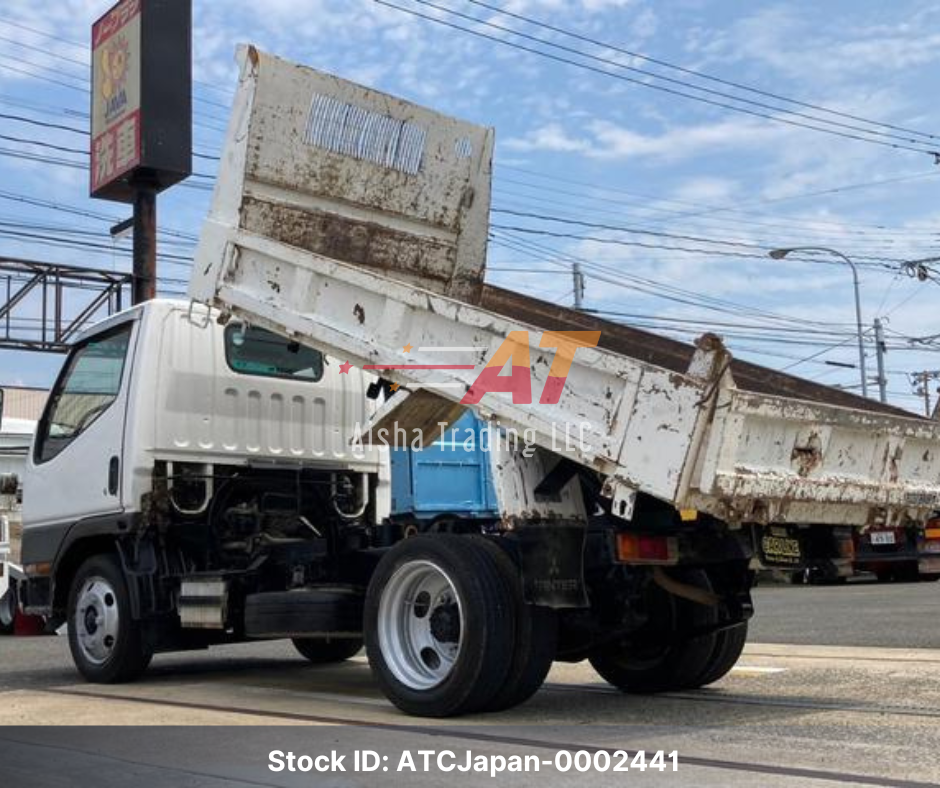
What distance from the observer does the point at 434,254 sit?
847 centimetres

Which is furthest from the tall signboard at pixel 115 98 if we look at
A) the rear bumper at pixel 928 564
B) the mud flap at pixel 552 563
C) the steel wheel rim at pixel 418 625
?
the mud flap at pixel 552 563

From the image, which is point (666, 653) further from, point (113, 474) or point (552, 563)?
point (113, 474)

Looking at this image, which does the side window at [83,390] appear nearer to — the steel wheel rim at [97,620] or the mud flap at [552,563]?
the steel wheel rim at [97,620]

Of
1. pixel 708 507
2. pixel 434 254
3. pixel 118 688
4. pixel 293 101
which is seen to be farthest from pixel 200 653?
pixel 708 507

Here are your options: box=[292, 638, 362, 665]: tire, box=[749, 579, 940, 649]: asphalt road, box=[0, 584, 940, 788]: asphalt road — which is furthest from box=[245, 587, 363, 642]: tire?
box=[749, 579, 940, 649]: asphalt road

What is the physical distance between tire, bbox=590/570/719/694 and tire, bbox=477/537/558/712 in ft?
3.42

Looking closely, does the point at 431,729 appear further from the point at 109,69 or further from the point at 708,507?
the point at 109,69

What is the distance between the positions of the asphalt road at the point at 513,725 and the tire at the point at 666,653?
15 cm

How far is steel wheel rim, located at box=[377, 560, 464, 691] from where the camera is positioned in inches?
259

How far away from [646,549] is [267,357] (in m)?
3.93

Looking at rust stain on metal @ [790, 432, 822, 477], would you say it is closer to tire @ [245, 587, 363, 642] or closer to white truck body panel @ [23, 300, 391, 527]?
tire @ [245, 587, 363, 642]

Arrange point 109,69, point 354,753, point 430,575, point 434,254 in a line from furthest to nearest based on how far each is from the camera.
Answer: point 109,69
point 434,254
point 430,575
point 354,753

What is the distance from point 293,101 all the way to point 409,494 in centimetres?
478

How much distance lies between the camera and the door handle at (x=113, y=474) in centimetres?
858
